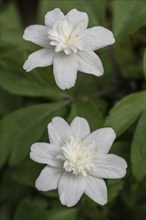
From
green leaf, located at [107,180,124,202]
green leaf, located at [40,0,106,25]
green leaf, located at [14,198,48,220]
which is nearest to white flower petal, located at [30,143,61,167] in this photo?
green leaf, located at [107,180,124,202]

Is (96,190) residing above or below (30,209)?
above

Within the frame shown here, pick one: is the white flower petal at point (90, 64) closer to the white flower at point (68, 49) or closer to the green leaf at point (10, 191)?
the white flower at point (68, 49)

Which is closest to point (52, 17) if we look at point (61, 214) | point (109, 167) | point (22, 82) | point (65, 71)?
point (65, 71)

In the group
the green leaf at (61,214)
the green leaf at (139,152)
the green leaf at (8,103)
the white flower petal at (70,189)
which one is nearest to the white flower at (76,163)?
the white flower petal at (70,189)

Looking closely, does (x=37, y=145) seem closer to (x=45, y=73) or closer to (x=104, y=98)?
(x=45, y=73)

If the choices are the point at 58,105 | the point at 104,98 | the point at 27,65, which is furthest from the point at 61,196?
the point at 104,98

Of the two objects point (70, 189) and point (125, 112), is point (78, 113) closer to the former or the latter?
point (125, 112)
